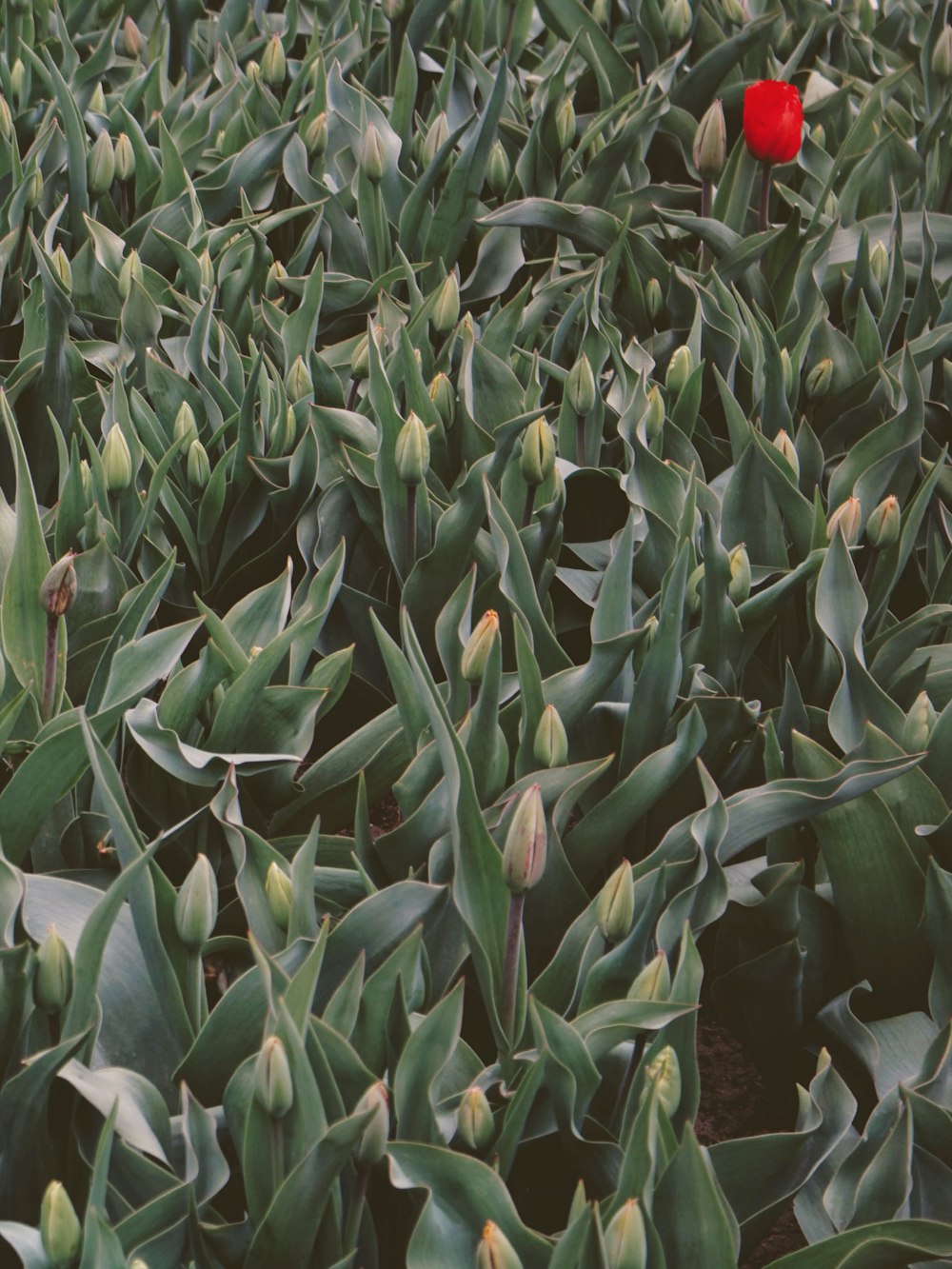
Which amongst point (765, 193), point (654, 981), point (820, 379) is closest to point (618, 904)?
point (654, 981)

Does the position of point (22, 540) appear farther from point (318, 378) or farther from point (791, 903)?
point (791, 903)

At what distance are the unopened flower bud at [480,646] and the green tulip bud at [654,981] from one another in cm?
32

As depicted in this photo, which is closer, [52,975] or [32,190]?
[52,975]

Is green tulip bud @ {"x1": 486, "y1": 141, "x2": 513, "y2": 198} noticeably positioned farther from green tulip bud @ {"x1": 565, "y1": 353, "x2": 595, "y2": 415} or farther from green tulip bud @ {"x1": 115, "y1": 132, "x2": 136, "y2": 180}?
green tulip bud @ {"x1": 565, "y1": 353, "x2": 595, "y2": 415}

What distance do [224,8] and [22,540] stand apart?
6.34ft

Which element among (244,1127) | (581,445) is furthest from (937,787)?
(244,1127)

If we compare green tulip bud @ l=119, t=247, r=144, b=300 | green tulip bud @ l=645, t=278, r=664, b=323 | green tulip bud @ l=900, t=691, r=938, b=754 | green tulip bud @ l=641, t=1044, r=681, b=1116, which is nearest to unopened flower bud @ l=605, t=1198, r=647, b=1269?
green tulip bud @ l=641, t=1044, r=681, b=1116

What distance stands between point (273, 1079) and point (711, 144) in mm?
1748

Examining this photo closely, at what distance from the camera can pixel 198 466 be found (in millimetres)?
1748

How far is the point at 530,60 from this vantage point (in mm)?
3041

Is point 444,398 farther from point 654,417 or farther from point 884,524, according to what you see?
point 884,524

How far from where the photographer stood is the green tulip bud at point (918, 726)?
140 centimetres

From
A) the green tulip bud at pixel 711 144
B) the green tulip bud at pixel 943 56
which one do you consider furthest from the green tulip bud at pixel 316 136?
the green tulip bud at pixel 943 56

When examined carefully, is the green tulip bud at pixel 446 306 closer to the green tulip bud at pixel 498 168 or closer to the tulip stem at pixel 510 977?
the green tulip bud at pixel 498 168
